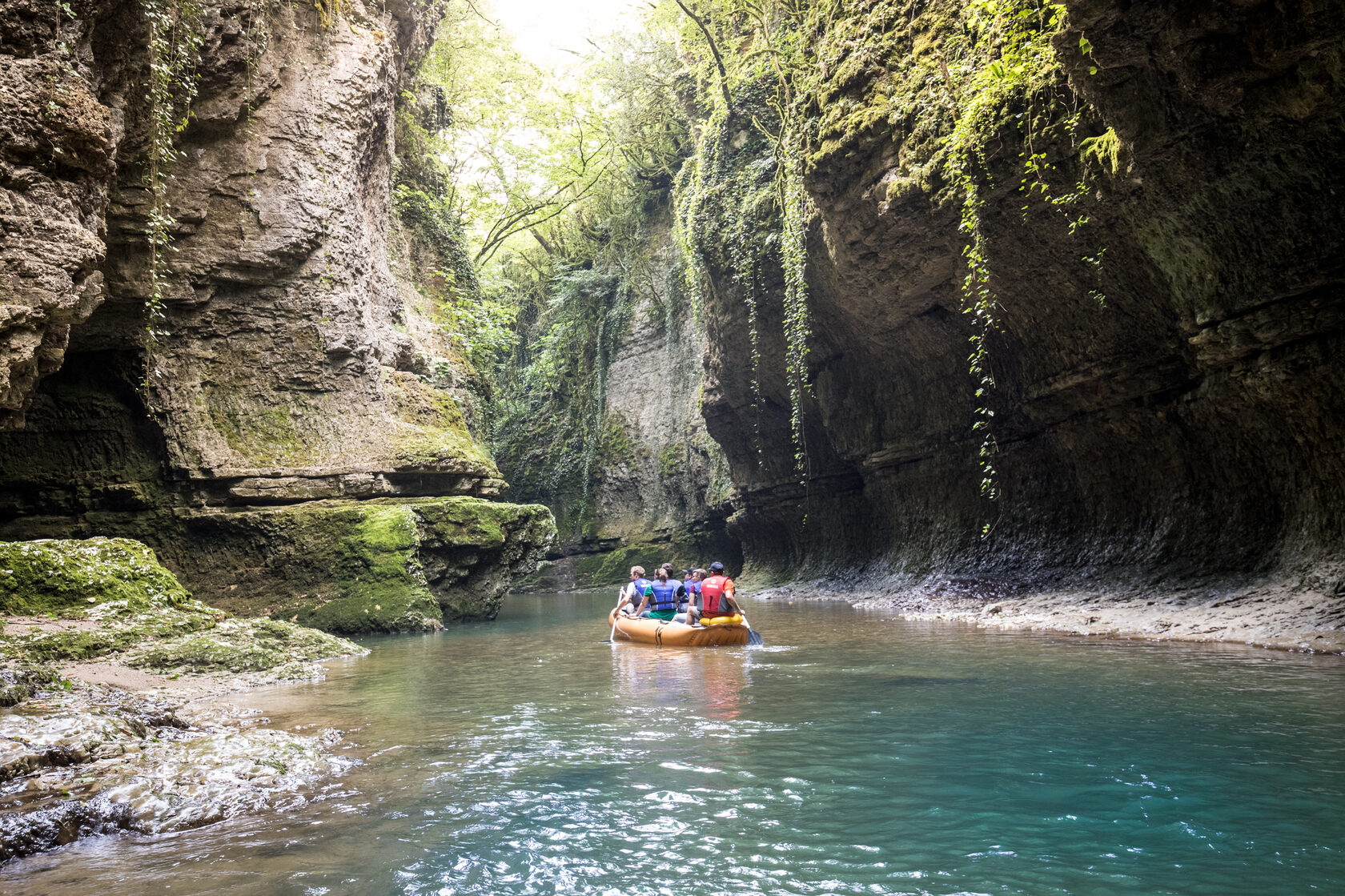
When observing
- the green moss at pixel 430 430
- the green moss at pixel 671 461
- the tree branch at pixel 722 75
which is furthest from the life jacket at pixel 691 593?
the green moss at pixel 671 461

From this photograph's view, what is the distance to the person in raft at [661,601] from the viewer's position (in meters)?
13.5

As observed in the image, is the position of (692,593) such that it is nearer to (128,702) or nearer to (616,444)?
(128,702)

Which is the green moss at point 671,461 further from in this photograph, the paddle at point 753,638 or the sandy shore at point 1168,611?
the paddle at point 753,638

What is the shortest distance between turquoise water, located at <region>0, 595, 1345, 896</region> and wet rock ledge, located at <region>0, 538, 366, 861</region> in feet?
0.87

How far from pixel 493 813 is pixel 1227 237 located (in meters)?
9.12

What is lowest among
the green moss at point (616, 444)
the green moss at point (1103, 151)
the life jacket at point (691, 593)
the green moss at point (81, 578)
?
the life jacket at point (691, 593)

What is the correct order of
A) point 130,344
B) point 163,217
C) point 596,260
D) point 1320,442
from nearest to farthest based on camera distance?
point 1320,442 < point 163,217 < point 130,344 < point 596,260

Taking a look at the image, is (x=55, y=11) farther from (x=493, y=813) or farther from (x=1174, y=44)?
(x=1174, y=44)

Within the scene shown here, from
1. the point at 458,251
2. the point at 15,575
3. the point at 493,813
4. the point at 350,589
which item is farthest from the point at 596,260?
the point at 493,813

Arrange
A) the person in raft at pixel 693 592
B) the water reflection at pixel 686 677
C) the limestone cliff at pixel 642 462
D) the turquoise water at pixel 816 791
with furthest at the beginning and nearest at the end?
the limestone cliff at pixel 642 462 < the person in raft at pixel 693 592 < the water reflection at pixel 686 677 < the turquoise water at pixel 816 791

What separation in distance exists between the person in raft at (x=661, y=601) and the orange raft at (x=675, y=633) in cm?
54

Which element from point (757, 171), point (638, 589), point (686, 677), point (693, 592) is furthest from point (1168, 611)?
point (757, 171)

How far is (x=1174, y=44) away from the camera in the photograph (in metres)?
7.40

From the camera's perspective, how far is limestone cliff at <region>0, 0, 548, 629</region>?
1223cm
